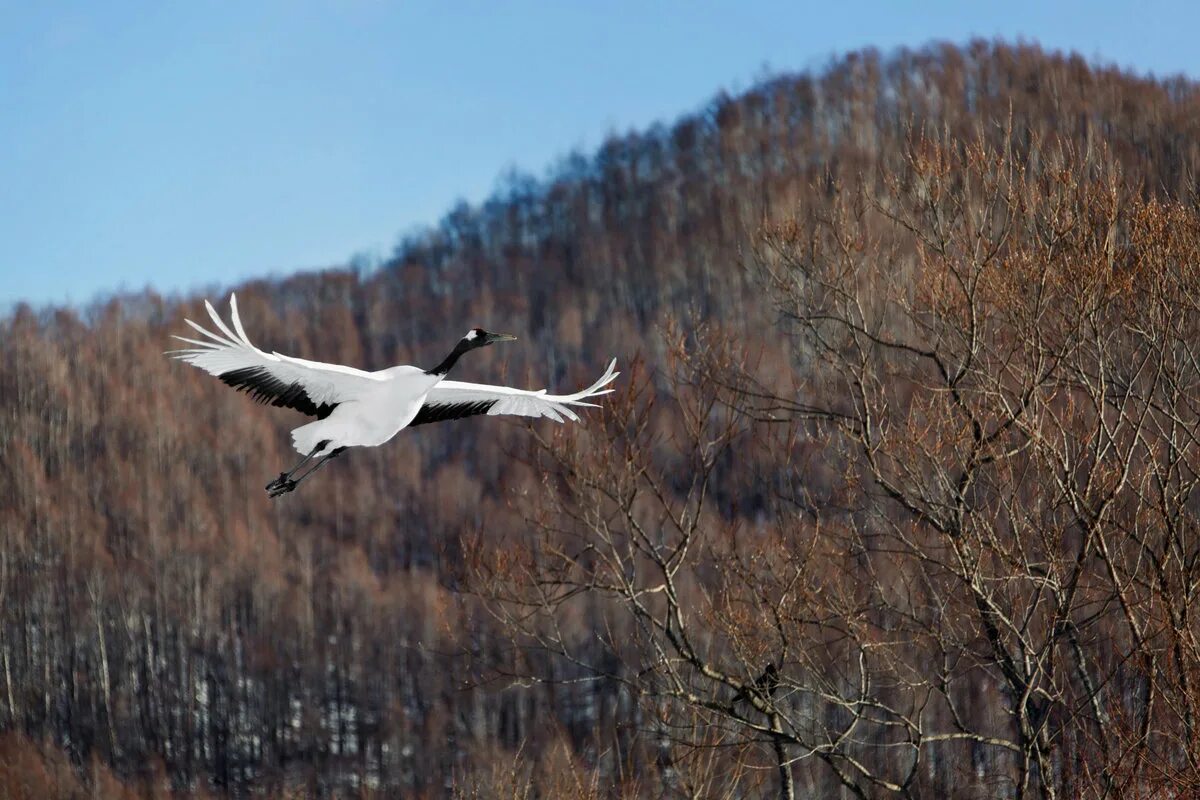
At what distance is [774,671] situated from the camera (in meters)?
6.97

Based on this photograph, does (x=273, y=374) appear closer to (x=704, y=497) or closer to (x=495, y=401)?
(x=495, y=401)

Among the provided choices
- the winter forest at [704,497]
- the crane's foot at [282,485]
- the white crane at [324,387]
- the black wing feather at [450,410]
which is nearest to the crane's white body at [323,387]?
the white crane at [324,387]

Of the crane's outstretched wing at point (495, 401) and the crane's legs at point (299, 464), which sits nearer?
the crane's legs at point (299, 464)

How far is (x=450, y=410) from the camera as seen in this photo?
6453 millimetres

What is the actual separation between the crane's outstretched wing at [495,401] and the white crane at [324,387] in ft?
1.24

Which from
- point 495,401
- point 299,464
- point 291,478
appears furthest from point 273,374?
point 495,401

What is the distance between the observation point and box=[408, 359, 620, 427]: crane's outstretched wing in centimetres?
593

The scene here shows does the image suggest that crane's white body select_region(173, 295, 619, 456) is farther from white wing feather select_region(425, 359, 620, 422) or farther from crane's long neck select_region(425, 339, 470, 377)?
white wing feather select_region(425, 359, 620, 422)

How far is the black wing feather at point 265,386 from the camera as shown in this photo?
544cm

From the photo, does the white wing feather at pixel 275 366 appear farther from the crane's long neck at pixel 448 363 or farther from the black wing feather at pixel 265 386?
the crane's long neck at pixel 448 363

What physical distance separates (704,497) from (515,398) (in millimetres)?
1755

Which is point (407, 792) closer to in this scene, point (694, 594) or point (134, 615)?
point (694, 594)

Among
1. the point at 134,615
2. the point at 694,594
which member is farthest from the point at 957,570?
the point at 134,615

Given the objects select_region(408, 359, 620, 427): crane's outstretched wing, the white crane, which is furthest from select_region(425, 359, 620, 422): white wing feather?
the white crane
